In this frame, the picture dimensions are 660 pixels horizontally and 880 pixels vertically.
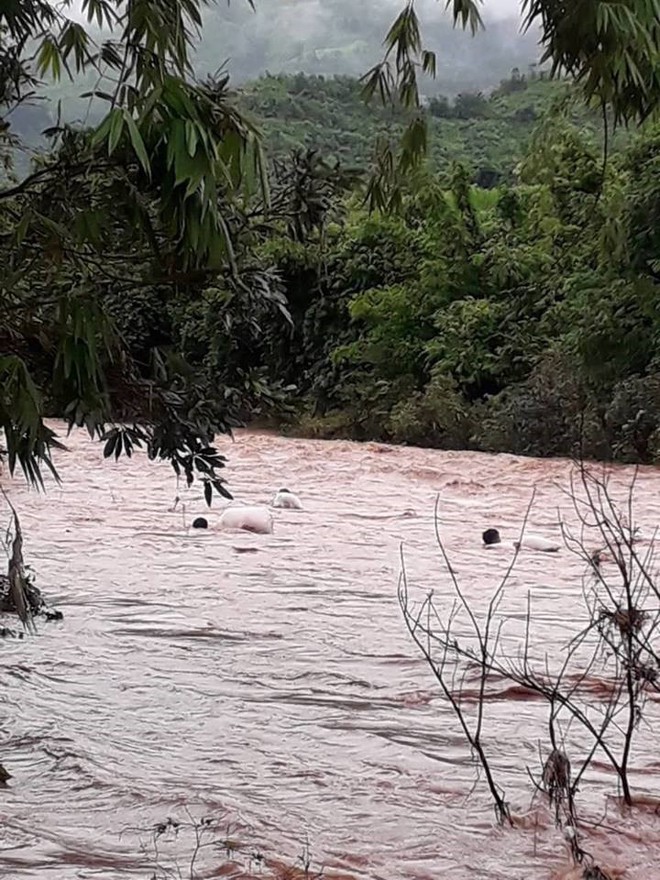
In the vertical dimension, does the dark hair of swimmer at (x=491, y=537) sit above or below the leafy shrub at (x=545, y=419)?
below

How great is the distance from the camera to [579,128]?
888cm

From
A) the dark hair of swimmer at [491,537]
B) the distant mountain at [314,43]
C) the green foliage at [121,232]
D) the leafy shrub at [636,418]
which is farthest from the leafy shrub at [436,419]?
the green foliage at [121,232]

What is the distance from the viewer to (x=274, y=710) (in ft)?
9.34

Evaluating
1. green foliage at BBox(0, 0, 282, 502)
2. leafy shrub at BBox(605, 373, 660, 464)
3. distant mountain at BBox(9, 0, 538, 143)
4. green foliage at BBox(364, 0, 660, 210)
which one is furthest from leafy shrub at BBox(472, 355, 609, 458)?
green foliage at BBox(364, 0, 660, 210)

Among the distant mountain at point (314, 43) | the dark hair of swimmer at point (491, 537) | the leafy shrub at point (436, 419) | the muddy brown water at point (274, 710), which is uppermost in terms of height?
the distant mountain at point (314, 43)

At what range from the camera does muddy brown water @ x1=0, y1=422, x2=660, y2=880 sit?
204 centimetres

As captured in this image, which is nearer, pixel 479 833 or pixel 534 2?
pixel 534 2

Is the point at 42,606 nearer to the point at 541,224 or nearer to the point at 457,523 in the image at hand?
the point at 457,523

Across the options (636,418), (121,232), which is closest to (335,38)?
(121,232)

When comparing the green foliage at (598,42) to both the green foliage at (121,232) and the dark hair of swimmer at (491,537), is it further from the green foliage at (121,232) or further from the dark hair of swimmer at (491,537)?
the dark hair of swimmer at (491,537)

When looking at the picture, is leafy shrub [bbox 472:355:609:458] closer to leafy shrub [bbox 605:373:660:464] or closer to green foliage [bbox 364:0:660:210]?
leafy shrub [bbox 605:373:660:464]

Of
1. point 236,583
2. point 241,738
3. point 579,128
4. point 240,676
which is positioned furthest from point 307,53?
point 579,128

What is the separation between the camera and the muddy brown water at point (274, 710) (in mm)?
2041

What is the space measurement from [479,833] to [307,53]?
10.0 feet
